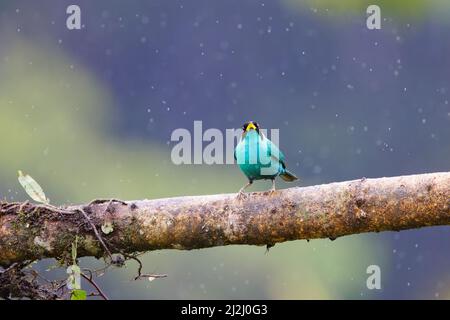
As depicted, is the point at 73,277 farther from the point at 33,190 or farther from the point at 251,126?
the point at 251,126

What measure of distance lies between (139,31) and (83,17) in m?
1.43

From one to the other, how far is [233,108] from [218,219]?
19.1 m

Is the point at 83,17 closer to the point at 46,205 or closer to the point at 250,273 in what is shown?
the point at 250,273

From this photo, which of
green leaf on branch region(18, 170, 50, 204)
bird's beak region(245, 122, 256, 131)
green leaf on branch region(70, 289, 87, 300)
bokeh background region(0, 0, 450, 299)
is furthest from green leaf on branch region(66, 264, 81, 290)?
bokeh background region(0, 0, 450, 299)

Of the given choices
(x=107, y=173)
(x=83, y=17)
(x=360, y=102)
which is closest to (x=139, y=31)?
(x=83, y=17)

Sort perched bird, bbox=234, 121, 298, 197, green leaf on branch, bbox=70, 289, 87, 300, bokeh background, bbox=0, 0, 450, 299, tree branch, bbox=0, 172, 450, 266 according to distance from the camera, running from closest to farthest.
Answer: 1. tree branch, bbox=0, 172, 450, 266
2. green leaf on branch, bbox=70, 289, 87, 300
3. perched bird, bbox=234, 121, 298, 197
4. bokeh background, bbox=0, 0, 450, 299

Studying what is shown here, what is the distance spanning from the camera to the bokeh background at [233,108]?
18.2 m

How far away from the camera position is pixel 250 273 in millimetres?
18703

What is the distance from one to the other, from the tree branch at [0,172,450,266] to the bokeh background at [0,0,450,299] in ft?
37.0

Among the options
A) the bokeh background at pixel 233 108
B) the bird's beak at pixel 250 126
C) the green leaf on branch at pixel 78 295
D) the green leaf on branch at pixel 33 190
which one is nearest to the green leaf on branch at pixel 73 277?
the green leaf on branch at pixel 78 295

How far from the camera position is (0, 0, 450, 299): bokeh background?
18.2 metres

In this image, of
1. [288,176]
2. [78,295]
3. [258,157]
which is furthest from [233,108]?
[78,295]

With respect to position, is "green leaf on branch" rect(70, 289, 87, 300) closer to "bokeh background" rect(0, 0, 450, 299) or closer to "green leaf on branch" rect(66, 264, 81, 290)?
"green leaf on branch" rect(66, 264, 81, 290)
